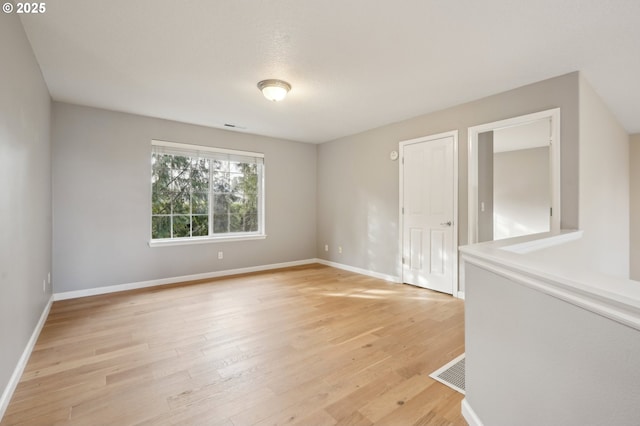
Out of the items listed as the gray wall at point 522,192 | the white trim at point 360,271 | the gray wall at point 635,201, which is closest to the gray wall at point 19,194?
the white trim at point 360,271

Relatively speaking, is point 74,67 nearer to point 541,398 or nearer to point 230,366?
point 230,366

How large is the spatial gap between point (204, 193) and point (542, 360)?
4.76 metres

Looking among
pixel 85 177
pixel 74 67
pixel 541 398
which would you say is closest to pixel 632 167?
pixel 541 398

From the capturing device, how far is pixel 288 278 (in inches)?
188

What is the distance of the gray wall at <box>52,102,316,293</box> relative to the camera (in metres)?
3.73

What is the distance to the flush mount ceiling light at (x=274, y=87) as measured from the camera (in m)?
3.07

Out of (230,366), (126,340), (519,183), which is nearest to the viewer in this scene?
(230,366)

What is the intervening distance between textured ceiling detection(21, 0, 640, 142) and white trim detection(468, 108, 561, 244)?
382mm

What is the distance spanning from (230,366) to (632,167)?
7320 millimetres

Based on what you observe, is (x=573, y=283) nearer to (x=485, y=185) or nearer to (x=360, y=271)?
(x=485, y=185)

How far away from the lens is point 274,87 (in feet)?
10.1

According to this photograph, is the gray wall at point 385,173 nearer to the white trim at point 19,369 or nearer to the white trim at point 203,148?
the white trim at point 203,148

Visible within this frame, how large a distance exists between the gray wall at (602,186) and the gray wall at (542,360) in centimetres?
235

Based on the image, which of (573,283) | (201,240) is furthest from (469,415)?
(201,240)
